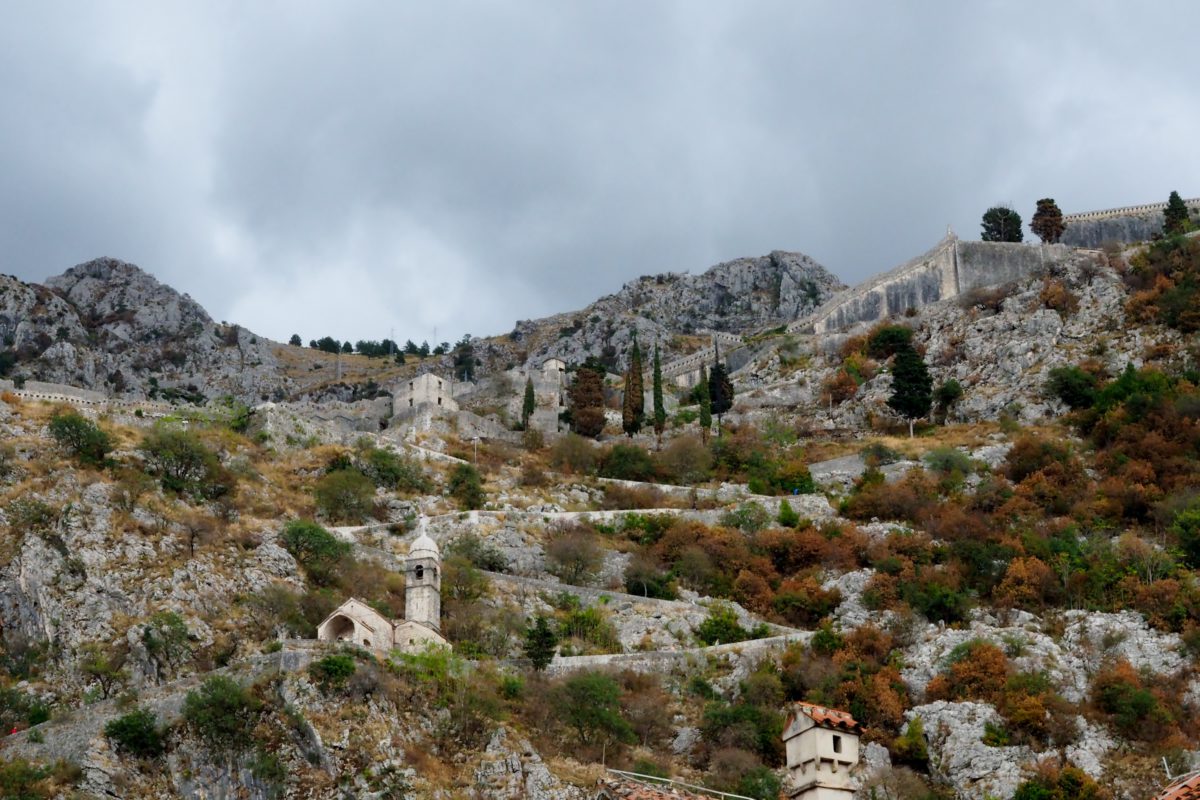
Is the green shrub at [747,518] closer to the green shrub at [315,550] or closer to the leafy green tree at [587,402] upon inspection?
the green shrub at [315,550]

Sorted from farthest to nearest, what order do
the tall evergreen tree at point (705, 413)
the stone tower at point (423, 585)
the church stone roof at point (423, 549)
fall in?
1. the tall evergreen tree at point (705, 413)
2. the church stone roof at point (423, 549)
3. the stone tower at point (423, 585)

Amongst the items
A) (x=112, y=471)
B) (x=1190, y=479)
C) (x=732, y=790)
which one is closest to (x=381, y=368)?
(x=112, y=471)

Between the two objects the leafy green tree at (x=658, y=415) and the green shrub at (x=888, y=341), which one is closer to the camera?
the leafy green tree at (x=658, y=415)

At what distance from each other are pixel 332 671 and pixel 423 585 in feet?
23.8

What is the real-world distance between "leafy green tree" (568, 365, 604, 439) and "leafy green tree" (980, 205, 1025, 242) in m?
28.8

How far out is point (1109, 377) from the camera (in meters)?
76.1

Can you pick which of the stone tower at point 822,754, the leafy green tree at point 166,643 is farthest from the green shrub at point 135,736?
the stone tower at point 822,754

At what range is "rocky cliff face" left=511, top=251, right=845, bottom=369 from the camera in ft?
436

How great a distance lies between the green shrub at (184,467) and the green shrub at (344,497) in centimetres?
424

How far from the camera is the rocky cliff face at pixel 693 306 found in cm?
13288

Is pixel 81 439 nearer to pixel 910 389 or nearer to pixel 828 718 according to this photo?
pixel 910 389

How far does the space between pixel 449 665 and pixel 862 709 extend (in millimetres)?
13937

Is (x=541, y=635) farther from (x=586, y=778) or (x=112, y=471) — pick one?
(x=112, y=471)

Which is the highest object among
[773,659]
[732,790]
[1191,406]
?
[1191,406]
